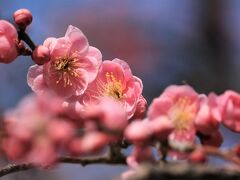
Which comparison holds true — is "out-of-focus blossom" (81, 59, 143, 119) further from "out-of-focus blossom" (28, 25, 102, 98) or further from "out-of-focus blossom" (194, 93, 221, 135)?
"out-of-focus blossom" (194, 93, 221, 135)

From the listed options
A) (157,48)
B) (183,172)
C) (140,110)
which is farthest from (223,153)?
(157,48)

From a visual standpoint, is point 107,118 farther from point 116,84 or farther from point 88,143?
point 116,84

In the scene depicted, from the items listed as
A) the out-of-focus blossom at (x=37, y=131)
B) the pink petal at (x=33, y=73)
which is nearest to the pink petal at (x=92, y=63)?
the pink petal at (x=33, y=73)

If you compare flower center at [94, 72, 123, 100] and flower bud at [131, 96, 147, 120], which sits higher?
flower center at [94, 72, 123, 100]

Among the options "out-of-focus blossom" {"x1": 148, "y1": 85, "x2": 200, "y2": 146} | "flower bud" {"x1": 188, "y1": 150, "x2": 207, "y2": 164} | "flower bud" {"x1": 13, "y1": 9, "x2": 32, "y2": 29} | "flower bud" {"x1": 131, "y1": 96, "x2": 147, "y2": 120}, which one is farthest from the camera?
"flower bud" {"x1": 13, "y1": 9, "x2": 32, "y2": 29}

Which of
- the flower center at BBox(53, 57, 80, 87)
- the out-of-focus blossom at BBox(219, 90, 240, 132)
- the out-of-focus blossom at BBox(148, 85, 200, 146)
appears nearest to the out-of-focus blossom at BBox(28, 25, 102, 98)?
the flower center at BBox(53, 57, 80, 87)

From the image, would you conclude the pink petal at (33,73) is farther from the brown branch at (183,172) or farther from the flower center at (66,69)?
the brown branch at (183,172)
